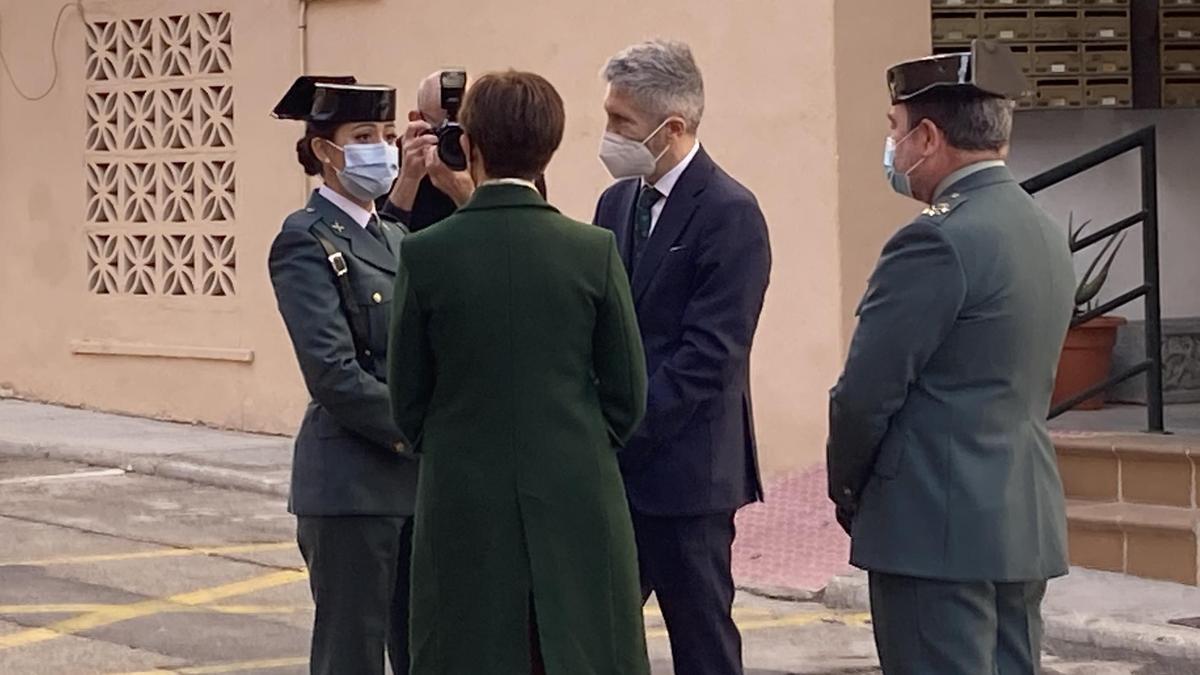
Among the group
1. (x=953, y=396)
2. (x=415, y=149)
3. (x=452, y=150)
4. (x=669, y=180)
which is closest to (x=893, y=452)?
(x=953, y=396)

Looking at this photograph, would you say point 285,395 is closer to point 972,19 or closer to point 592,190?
point 592,190

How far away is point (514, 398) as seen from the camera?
4.29 meters

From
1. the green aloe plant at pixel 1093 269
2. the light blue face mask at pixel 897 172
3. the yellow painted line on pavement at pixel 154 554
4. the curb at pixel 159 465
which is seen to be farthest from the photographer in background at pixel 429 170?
the curb at pixel 159 465

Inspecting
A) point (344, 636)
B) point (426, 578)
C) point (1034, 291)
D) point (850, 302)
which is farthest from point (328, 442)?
point (850, 302)

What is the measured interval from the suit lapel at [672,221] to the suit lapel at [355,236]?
2.10ft

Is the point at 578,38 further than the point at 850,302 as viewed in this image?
Yes

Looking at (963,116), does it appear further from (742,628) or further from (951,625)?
(742,628)

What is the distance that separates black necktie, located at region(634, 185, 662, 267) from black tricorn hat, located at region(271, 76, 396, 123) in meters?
0.69

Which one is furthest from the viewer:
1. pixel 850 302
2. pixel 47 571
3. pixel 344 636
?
pixel 850 302

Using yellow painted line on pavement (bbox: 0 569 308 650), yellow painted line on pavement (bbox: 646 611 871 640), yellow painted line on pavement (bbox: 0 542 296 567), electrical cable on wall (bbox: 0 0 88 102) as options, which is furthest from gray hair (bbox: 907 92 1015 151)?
electrical cable on wall (bbox: 0 0 88 102)

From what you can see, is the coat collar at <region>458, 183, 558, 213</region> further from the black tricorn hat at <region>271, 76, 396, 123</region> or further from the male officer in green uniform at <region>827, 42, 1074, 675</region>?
the black tricorn hat at <region>271, 76, 396, 123</region>

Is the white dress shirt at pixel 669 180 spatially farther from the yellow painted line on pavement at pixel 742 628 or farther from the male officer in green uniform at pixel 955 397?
the yellow painted line on pavement at pixel 742 628

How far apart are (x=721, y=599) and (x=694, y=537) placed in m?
0.17

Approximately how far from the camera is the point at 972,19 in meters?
11.0
